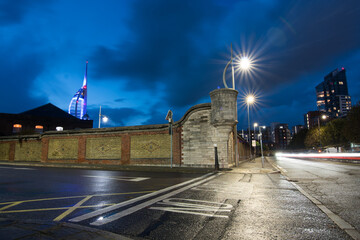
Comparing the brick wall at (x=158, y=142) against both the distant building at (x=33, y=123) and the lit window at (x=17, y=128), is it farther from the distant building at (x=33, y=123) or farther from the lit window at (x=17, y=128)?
the lit window at (x=17, y=128)

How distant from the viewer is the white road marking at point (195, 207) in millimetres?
4969

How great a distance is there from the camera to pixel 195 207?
5449mm

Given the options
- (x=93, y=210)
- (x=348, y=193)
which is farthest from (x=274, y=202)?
(x=93, y=210)

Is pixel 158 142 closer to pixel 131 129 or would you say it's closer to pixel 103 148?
pixel 131 129

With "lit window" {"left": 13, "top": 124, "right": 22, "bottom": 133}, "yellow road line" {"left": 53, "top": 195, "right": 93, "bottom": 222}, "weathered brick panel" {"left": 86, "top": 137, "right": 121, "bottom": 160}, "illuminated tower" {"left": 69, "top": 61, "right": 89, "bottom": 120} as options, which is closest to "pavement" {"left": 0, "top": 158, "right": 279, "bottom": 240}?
"yellow road line" {"left": 53, "top": 195, "right": 93, "bottom": 222}

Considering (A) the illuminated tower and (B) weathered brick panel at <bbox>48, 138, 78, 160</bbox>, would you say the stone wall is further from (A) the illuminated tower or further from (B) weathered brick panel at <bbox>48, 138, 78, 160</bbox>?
(A) the illuminated tower

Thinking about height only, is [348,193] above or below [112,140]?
below

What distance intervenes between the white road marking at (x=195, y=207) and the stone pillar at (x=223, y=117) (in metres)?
13.1

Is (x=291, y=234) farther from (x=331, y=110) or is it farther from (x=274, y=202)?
(x=331, y=110)

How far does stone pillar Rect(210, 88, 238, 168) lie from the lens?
61.3 ft

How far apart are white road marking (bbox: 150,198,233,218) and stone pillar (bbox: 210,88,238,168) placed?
13119 millimetres

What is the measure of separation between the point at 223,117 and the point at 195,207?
45.3 feet

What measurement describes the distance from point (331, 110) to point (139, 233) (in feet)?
786

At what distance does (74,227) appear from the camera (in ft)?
12.2
